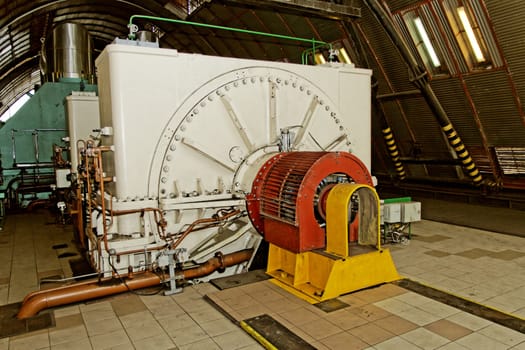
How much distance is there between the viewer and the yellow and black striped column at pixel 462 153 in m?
8.77

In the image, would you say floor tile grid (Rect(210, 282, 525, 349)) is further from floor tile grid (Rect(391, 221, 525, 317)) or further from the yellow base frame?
floor tile grid (Rect(391, 221, 525, 317))

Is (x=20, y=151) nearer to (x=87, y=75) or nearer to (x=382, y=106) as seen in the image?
(x=87, y=75)

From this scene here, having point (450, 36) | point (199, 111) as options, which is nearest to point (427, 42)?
point (450, 36)

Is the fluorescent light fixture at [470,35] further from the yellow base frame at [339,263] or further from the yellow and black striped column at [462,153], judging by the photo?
the yellow base frame at [339,263]

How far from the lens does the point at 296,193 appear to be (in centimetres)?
386

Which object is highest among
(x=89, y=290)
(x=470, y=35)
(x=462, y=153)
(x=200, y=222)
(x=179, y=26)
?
(x=179, y=26)

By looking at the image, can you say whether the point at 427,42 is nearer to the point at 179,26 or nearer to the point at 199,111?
the point at 199,111

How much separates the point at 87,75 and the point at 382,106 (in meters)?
8.32

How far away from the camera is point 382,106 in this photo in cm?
1057

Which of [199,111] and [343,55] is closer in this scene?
[199,111]

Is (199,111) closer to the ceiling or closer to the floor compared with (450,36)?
closer to the floor

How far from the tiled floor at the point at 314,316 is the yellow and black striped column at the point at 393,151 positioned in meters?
5.57

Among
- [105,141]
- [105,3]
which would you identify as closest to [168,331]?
[105,141]

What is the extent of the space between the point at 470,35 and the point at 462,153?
2.46m
